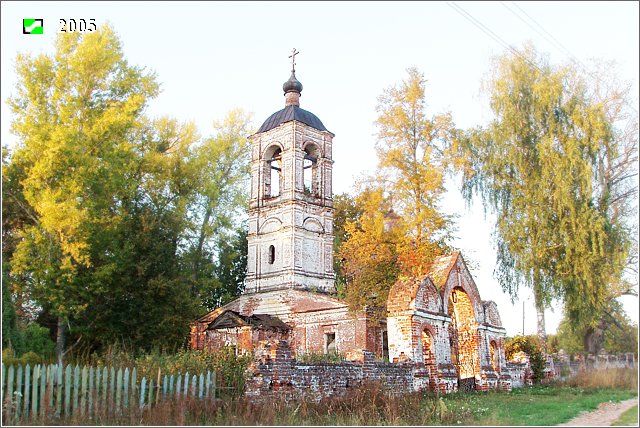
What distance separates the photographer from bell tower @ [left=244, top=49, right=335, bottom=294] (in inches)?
1172

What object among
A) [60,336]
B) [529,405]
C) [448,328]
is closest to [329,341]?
[60,336]

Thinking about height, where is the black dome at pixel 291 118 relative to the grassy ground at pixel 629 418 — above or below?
above

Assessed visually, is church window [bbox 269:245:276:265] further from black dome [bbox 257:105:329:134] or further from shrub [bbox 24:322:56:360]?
shrub [bbox 24:322:56:360]

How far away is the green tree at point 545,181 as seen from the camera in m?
18.2

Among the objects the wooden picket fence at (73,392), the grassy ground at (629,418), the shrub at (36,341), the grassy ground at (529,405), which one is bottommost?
the grassy ground at (529,405)

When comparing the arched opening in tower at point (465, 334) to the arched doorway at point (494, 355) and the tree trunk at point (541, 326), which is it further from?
the tree trunk at point (541, 326)

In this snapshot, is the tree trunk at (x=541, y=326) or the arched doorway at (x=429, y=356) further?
the tree trunk at (x=541, y=326)

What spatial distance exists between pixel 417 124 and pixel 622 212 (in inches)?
277

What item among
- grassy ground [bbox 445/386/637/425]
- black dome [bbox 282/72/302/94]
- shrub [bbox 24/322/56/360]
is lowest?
grassy ground [bbox 445/386/637/425]

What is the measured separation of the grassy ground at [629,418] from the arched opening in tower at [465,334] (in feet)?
20.3

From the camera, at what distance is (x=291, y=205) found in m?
29.7

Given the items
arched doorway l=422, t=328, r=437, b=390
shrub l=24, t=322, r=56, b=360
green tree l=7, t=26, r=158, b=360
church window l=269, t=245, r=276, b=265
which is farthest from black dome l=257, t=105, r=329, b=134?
arched doorway l=422, t=328, r=437, b=390

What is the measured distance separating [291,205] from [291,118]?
4.48 metres

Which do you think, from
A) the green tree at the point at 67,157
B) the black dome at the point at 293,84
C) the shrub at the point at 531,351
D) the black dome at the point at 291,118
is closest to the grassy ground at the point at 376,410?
the shrub at the point at 531,351
